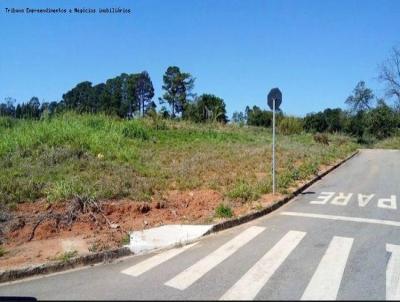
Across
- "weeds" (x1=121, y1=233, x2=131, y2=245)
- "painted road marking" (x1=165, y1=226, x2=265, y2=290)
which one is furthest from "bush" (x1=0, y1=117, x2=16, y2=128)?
"painted road marking" (x1=165, y1=226, x2=265, y2=290)

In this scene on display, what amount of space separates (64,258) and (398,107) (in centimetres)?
6192

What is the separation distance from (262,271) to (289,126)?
42.2 meters

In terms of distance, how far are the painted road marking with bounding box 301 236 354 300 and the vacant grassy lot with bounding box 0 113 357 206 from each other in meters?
4.43

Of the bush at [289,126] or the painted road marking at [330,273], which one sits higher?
the bush at [289,126]

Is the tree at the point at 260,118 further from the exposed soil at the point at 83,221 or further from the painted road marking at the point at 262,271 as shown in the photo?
the painted road marking at the point at 262,271

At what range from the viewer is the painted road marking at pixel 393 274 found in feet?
19.6

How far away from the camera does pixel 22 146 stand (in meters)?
18.0

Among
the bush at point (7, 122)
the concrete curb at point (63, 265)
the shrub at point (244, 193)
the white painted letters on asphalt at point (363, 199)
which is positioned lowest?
the concrete curb at point (63, 265)

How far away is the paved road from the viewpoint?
6090mm

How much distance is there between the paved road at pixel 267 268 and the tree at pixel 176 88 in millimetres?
71465

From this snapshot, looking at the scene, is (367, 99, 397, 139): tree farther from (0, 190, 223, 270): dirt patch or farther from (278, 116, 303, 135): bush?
(0, 190, 223, 270): dirt patch

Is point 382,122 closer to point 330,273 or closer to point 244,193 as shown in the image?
point 244,193

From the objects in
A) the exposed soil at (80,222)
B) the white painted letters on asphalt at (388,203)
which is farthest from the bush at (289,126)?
the exposed soil at (80,222)

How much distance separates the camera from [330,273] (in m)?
6.78
